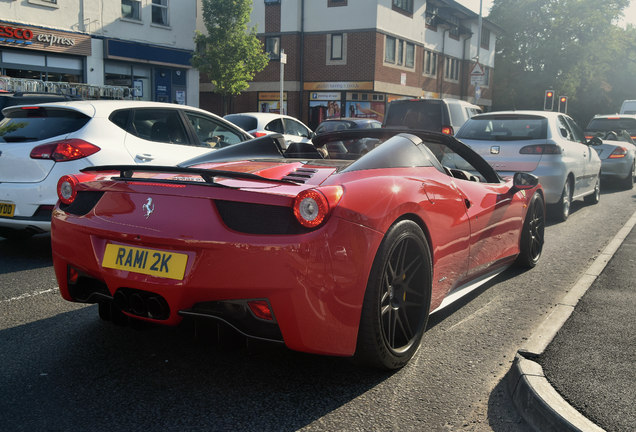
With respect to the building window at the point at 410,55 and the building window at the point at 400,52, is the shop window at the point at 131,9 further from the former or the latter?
the building window at the point at 410,55

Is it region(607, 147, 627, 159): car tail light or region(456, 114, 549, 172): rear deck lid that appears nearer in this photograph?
region(456, 114, 549, 172): rear deck lid

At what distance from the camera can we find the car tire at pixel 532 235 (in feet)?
18.8

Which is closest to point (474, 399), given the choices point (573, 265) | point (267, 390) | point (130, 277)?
point (267, 390)

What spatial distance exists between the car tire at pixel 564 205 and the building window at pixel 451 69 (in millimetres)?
36218

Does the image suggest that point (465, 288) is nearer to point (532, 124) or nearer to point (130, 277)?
point (130, 277)

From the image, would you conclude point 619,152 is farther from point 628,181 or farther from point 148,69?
point 148,69

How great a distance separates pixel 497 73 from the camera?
200 feet

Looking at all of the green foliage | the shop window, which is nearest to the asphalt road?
the shop window

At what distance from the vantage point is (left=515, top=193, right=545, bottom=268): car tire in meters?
5.72

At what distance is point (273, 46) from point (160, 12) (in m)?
10.7

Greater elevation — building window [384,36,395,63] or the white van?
building window [384,36,395,63]

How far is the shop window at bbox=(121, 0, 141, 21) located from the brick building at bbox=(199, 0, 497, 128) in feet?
38.4

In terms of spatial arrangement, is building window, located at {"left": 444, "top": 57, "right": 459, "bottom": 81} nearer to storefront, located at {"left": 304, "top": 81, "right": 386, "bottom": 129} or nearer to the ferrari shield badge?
storefront, located at {"left": 304, "top": 81, "right": 386, "bottom": 129}

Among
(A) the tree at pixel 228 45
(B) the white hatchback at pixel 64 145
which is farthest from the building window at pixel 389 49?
(B) the white hatchback at pixel 64 145
